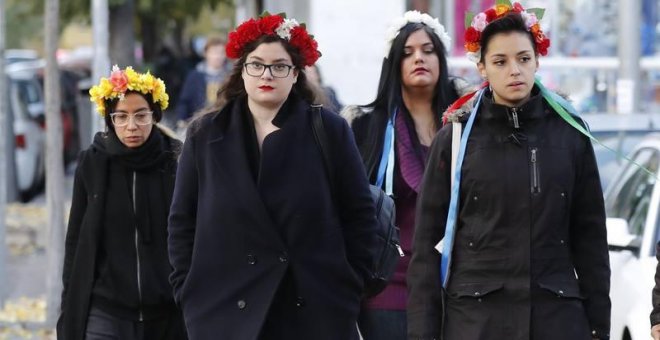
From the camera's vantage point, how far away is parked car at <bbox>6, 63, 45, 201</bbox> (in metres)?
20.4

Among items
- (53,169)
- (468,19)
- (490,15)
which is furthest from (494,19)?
(53,169)

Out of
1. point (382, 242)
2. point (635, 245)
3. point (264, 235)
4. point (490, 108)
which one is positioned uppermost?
point (490, 108)

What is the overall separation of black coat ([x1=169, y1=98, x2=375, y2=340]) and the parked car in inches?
578

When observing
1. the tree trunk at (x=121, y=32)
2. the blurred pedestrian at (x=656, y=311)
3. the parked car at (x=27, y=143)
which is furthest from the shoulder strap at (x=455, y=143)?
the parked car at (x=27, y=143)

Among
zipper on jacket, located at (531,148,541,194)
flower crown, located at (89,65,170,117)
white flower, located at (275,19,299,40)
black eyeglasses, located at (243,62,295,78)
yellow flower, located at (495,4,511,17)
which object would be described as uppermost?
yellow flower, located at (495,4,511,17)

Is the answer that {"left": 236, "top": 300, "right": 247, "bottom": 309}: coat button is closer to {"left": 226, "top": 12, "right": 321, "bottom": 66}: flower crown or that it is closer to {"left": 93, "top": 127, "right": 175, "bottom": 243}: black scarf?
{"left": 226, "top": 12, "right": 321, "bottom": 66}: flower crown

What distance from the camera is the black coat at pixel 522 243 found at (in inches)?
197

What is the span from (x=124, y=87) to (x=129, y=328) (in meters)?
1.10

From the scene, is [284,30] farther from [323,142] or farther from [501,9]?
[501,9]

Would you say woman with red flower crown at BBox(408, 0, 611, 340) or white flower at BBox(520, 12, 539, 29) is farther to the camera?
white flower at BBox(520, 12, 539, 29)

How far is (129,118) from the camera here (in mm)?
6914

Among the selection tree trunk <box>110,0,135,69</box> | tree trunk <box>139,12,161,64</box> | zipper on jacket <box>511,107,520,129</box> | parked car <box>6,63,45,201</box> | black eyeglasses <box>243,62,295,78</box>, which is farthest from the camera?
tree trunk <box>139,12,161,64</box>

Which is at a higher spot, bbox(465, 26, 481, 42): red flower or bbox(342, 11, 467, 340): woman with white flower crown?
bbox(465, 26, 481, 42): red flower

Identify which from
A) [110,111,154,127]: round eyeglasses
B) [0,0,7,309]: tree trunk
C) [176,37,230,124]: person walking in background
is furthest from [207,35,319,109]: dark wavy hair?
[176,37,230,124]: person walking in background
